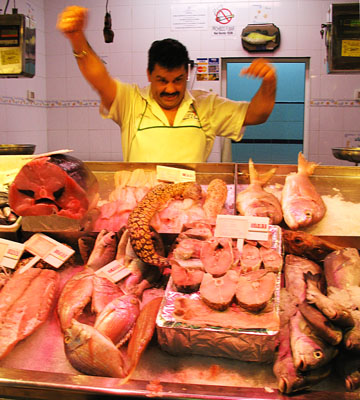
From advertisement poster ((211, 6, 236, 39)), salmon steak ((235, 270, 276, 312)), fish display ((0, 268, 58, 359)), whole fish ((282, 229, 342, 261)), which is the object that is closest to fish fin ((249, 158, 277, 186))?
whole fish ((282, 229, 342, 261))

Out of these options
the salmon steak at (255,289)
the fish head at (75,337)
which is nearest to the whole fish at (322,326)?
the salmon steak at (255,289)

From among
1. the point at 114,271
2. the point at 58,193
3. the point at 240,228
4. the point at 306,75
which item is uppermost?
the point at 306,75

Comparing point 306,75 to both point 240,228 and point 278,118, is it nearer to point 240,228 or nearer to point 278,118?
point 278,118

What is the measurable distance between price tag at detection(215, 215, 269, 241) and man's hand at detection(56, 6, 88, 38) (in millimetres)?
1517

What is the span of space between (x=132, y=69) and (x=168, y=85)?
2.77m

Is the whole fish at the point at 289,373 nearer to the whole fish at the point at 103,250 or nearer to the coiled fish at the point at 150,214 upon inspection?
the coiled fish at the point at 150,214

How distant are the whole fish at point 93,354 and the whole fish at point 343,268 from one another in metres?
0.81

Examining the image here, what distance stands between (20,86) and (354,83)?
13.3 feet

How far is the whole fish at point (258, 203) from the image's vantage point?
183cm

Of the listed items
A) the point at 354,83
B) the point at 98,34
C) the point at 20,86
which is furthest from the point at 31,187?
the point at 354,83

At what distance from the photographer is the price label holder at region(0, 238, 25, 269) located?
1.69m

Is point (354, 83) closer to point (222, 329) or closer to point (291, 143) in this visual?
point (291, 143)

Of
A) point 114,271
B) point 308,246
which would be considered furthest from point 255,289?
point 114,271

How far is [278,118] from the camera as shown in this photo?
5.46m
